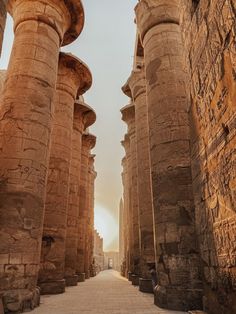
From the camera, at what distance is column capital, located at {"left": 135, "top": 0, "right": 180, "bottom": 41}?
769 centimetres

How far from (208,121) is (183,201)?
221 cm

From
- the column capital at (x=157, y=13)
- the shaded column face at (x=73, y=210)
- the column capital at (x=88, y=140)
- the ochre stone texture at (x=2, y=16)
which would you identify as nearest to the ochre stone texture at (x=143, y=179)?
the shaded column face at (x=73, y=210)

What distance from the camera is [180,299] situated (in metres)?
5.20

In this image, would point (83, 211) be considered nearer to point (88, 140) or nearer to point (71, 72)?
point (88, 140)

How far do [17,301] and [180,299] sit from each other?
311 cm

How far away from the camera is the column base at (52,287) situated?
8.20 m

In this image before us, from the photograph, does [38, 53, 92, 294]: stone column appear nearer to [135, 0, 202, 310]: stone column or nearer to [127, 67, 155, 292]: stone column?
[127, 67, 155, 292]: stone column

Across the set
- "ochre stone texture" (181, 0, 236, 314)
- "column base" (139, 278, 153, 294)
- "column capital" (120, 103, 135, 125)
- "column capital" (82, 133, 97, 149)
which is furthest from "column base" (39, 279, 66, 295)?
"column capital" (82, 133, 97, 149)

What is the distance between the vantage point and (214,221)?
396 centimetres

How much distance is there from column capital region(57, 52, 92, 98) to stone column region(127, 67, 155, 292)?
214 cm

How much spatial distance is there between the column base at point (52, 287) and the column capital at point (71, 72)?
23.2 ft

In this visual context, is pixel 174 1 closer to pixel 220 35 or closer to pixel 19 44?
pixel 19 44

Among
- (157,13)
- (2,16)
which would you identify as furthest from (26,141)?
(157,13)

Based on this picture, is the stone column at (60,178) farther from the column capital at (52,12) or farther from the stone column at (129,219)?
the stone column at (129,219)
